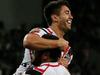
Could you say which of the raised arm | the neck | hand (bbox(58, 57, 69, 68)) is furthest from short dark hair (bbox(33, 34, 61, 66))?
the neck

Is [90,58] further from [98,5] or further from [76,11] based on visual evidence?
[98,5]

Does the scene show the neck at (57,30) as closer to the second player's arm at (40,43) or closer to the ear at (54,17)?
the ear at (54,17)

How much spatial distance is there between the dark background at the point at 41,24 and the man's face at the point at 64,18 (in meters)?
4.41

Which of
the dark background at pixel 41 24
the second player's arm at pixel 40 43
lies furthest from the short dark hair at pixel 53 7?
the dark background at pixel 41 24

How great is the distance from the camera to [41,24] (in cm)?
958

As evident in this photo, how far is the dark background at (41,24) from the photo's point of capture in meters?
9.51

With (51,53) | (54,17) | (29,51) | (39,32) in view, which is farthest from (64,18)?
(51,53)

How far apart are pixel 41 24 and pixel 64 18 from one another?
5.02 m

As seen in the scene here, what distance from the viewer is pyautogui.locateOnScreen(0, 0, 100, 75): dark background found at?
9508mm

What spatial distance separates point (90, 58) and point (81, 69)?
0.83 m

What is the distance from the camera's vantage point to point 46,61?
13.6ft

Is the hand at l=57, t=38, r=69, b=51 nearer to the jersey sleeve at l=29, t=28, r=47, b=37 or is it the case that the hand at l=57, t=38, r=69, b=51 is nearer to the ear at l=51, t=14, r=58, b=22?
the jersey sleeve at l=29, t=28, r=47, b=37

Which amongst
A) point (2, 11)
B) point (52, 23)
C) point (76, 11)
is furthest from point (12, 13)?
point (52, 23)

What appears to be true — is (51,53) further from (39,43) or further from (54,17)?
(54,17)
